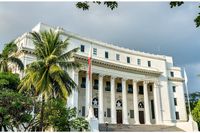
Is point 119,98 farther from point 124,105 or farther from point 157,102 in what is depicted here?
point 157,102

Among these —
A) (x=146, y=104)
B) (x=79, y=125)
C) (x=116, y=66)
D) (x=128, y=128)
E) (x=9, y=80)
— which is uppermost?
(x=116, y=66)

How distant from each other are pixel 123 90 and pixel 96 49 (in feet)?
24.0

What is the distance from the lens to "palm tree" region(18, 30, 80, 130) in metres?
19.7

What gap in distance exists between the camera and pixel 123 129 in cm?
3325

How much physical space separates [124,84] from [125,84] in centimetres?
51

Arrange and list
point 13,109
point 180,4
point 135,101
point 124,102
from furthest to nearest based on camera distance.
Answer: point 135,101, point 124,102, point 13,109, point 180,4

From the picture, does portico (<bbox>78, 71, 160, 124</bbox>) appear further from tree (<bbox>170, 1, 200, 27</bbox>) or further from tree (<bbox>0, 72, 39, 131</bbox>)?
tree (<bbox>170, 1, 200, 27</bbox>)

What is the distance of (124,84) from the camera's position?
40062 millimetres

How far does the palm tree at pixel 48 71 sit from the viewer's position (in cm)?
1972

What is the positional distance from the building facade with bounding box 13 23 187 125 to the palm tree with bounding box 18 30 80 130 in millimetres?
11489

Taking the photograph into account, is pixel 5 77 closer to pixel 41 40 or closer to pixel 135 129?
pixel 41 40

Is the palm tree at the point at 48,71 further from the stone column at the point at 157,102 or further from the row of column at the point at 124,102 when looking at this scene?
the stone column at the point at 157,102

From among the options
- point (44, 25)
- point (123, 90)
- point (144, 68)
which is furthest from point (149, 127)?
point (44, 25)

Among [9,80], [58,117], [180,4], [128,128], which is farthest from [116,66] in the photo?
[180,4]
